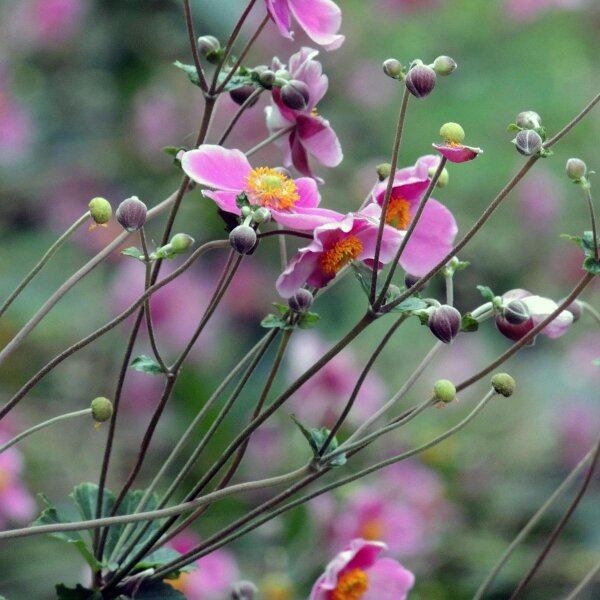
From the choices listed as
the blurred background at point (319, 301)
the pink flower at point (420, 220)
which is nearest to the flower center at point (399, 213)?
the pink flower at point (420, 220)

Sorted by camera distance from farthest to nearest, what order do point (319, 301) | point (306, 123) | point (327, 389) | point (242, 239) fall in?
point (319, 301), point (327, 389), point (306, 123), point (242, 239)

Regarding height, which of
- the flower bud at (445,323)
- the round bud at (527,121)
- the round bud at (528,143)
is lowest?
the flower bud at (445,323)

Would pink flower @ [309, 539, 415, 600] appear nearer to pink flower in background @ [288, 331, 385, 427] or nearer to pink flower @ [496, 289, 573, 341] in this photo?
pink flower @ [496, 289, 573, 341]

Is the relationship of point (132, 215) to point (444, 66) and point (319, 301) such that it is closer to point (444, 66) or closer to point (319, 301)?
Result: point (444, 66)

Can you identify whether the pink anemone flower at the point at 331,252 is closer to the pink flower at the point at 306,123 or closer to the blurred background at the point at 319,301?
the pink flower at the point at 306,123

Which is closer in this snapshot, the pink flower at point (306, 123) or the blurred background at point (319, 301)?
the pink flower at point (306, 123)

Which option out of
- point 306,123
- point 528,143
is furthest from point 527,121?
point 306,123

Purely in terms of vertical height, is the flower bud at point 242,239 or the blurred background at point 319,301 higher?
the flower bud at point 242,239
